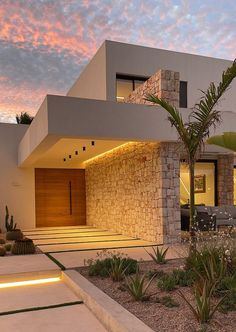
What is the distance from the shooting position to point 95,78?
587 inches

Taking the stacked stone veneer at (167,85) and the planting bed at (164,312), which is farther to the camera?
the stacked stone veneer at (167,85)

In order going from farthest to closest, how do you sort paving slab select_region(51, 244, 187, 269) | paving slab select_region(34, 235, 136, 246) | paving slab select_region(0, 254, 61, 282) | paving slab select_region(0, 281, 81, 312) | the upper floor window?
the upper floor window < paving slab select_region(34, 235, 136, 246) < paving slab select_region(51, 244, 187, 269) < paving slab select_region(0, 254, 61, 282) < paving slab select_region(0, 281, 81, 312)

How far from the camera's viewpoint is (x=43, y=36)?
12891mm

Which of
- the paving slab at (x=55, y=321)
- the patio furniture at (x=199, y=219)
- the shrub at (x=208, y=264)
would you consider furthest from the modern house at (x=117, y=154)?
the paving slab at (x=55, y=321)

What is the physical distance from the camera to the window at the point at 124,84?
14.4 m

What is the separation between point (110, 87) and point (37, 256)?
7559 mm

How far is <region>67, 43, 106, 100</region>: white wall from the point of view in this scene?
14.1 metres

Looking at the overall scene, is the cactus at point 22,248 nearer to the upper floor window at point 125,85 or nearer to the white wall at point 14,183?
the white wall at point 14,183

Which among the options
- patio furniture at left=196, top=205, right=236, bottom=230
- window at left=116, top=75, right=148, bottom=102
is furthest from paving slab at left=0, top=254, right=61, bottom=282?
window at left=116, top=75, right=148, bottom=102

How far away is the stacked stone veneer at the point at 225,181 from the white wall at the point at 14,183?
8.14m

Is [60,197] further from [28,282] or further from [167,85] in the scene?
[28,282]

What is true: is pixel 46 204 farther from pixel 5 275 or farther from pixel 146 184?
pixel 5 275

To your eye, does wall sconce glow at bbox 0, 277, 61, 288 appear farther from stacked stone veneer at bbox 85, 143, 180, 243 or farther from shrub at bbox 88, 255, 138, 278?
stacked stone veneer at bbox 85, 143, 180, 243

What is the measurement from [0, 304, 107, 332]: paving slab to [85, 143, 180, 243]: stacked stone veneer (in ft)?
17.6
